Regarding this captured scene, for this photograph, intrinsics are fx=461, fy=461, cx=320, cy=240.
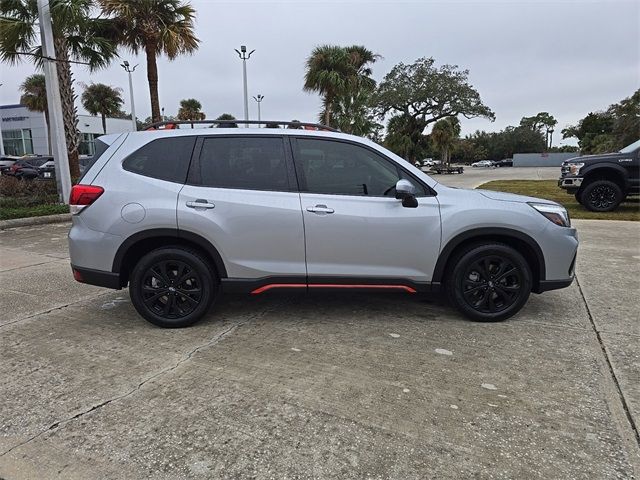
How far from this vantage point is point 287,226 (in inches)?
153

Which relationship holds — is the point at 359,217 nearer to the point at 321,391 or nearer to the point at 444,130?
the point at 321,391

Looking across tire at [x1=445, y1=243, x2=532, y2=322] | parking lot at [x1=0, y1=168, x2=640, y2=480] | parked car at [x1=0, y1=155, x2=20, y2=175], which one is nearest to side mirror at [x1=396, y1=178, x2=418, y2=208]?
tire at [x1=445, y1=243, x2=532, y2=322]

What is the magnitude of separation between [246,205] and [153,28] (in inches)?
517

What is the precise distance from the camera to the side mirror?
3779mm

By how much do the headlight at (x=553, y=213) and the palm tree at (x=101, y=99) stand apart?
128ft

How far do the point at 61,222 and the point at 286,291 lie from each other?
884 centimetres

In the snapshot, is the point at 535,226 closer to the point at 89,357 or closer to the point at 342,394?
the point at 342,394

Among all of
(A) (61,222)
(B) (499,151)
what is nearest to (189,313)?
(A) (61,222)

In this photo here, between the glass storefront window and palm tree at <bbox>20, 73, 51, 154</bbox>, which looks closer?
palm tree at <bbox>20, 73, 51, 154</bbox>

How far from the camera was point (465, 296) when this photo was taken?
409 centimetres

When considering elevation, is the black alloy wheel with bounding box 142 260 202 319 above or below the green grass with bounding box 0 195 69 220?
below

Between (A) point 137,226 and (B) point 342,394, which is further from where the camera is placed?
(A) point 137,226

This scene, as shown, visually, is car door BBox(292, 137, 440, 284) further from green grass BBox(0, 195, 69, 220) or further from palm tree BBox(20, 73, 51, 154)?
palm tree BBox(20, 73, 51, 154)

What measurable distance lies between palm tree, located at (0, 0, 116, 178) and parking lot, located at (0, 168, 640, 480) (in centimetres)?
953
